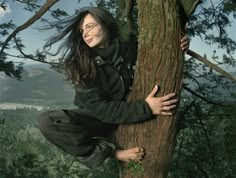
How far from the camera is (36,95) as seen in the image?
3.26 metres

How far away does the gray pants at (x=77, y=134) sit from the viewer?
1.25 metres

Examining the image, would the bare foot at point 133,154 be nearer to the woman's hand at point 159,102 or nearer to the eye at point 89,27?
the woman's hand at point 159,102

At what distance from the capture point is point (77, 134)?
4.11ft

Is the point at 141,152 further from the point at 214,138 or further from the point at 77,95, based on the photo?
the point at 214,138

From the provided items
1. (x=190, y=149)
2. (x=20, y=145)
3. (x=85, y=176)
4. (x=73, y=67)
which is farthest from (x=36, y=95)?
(x=73, y=67)

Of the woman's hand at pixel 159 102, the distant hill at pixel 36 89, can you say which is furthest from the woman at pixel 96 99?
the distant hill at pixel 36 89

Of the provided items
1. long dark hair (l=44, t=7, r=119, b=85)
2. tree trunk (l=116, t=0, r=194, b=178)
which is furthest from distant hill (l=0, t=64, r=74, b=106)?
tree trunk (l=116, t=0, r=194, b=178)

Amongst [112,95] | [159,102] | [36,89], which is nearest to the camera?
[159,102]

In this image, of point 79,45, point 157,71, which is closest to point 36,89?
point 79,45

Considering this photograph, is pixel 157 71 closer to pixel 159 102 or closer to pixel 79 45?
pixel 159 102

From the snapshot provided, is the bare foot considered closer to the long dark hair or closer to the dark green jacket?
the dark green jacket

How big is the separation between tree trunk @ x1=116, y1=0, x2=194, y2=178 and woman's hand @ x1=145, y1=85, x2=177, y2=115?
0.04 ft

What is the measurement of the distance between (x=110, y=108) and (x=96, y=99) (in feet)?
0.15

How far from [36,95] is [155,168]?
2.16m
